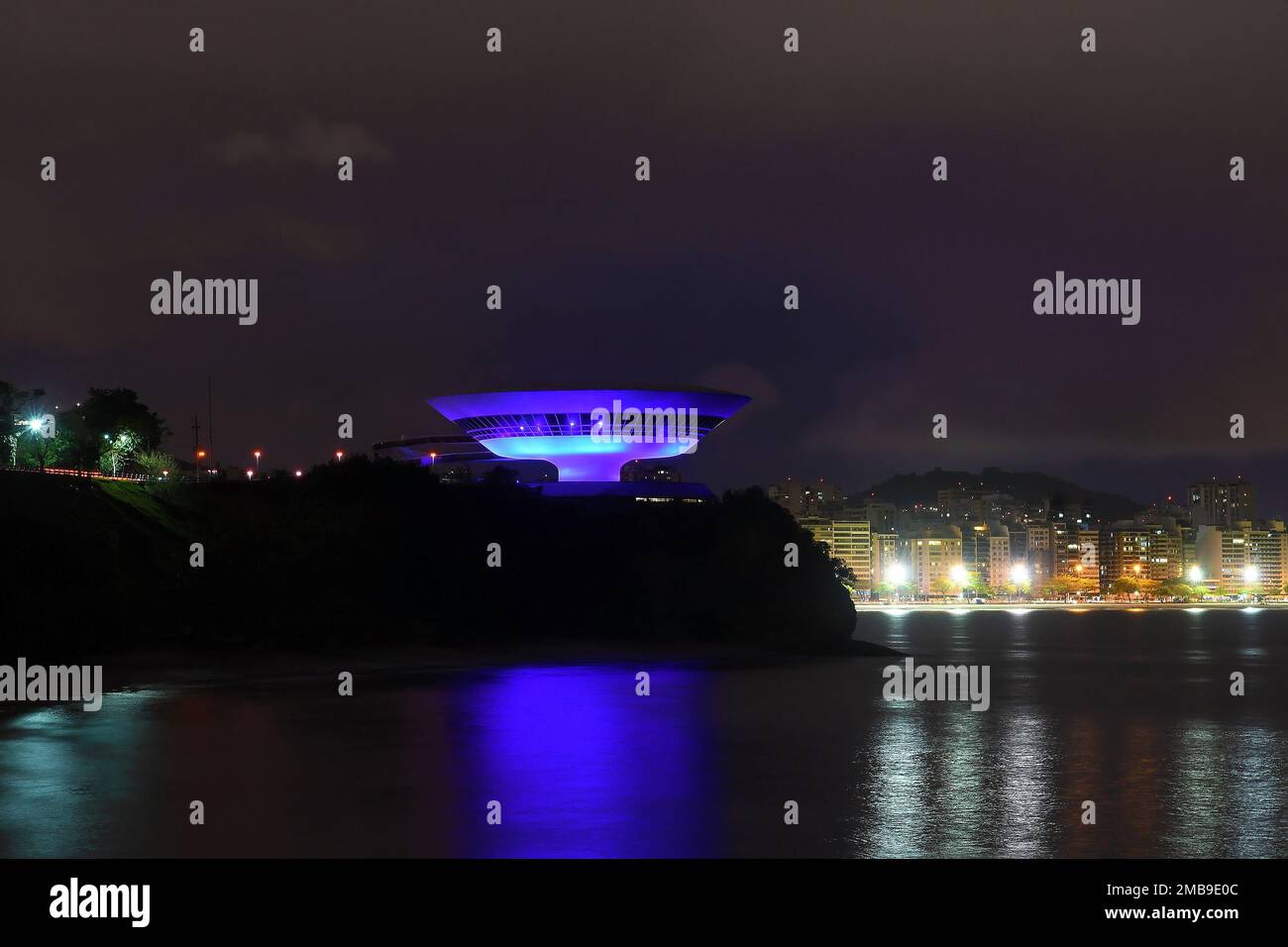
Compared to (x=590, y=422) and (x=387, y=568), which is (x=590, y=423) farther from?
(x=387, y=568)

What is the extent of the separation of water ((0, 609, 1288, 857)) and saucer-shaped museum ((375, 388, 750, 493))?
50.7 m

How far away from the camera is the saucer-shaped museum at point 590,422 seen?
107188mm

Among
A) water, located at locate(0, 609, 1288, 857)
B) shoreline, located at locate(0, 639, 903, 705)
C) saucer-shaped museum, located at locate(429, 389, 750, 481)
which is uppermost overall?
saucer-shaped museum, located at locate(429, 389, 750, 481)

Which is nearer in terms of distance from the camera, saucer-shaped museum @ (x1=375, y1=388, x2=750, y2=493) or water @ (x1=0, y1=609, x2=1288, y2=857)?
water @ (x1=0, y1=609, x2=1288, y2=857)

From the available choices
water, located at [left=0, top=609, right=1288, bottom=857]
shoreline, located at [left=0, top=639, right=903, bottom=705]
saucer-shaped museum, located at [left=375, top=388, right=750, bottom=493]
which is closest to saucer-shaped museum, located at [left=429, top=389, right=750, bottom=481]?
saucer-shaped museum, located at [left=375, top=388, right=750, bottom=493]

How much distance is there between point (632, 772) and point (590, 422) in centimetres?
7708

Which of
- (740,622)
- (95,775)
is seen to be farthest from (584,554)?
(95,775)

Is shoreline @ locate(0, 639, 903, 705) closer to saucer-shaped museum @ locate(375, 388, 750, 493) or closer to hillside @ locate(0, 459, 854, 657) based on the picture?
hillside @ locate(0, 459, 854, 657)

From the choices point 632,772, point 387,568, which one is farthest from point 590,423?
point 632,772

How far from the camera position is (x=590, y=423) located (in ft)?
354

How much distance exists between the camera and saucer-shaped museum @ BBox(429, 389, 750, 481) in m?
107

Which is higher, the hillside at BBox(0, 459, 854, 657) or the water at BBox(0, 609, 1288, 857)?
the hillside at BBox(0, 459, 854, 657)
